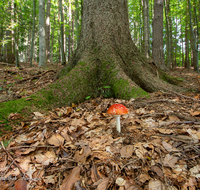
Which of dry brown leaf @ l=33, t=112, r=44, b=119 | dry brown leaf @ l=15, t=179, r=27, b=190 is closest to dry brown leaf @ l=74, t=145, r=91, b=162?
dry brown leaf @ l=15, t=179, r=27, b=190

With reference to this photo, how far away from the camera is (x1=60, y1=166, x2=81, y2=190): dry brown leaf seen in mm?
1342

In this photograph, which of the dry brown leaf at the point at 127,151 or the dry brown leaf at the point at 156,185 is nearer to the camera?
the dry brown leaf at the point at 156,185

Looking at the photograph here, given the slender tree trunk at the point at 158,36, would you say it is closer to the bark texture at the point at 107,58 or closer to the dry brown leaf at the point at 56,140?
the bark texture at the point at 107,58

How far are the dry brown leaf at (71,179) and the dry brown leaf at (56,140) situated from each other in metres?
0.54

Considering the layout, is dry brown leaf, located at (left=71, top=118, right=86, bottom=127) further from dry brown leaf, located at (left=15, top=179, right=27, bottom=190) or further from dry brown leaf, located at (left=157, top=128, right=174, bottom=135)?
dry brown leaf, located at (left=157, top=128, right=174, bottom=135)

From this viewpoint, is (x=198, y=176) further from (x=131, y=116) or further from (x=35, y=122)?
(x=35, y=122)

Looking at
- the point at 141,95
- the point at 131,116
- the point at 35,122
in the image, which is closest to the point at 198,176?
the point at 131,116

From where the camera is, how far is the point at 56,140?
194 centimetres

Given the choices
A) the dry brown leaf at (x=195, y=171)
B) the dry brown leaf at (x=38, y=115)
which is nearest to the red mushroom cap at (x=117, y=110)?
the dry brown leaf at (x=195, y=171)

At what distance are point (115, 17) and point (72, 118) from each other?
11.0 ft

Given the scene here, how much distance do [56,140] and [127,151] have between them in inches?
43.0

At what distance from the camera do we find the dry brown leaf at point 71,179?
4.40ft

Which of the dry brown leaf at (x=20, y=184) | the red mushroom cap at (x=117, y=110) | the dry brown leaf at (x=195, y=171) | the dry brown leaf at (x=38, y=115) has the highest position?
the red mushroom cap at (x=117, y=110)

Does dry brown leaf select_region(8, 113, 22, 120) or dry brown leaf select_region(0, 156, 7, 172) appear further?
dry brown leaf select_region(8, 113, 22, 120)
